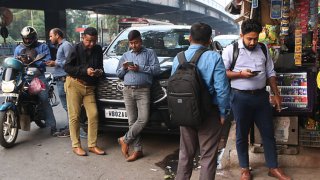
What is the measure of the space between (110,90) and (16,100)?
1535 mm

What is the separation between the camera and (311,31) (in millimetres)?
4480

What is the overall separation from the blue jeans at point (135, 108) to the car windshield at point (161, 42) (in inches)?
55.7

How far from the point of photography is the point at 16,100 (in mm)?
5445

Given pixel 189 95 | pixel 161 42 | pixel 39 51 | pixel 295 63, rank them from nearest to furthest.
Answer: pixel 189 95 → pixel 295 63 → pixel 39 51 → pixel 161 42

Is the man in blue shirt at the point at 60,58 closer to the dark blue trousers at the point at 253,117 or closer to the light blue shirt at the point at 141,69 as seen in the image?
the light blue shirt at the point at 141,69

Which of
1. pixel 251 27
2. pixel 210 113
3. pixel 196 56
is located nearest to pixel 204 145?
pixel 210 113

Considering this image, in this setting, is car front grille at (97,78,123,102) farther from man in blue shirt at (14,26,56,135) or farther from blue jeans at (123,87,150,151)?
man in blue shirt at (14,26,56,135)

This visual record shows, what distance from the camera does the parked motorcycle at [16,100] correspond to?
528cm

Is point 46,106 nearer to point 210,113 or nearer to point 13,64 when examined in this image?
point 13,64

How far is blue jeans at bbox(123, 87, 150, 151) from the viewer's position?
15.0 feet

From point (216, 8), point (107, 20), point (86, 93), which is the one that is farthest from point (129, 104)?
point (107, 20)

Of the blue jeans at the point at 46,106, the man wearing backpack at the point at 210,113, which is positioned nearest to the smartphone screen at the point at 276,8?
the man wearing backpack at the point at 210,113

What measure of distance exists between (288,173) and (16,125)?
12.6ft

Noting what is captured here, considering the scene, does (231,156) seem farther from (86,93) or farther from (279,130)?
(86,93)
